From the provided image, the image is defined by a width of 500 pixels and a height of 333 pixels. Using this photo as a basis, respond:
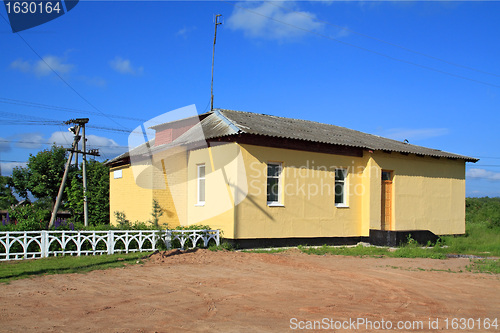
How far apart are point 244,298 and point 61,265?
19.5 feet

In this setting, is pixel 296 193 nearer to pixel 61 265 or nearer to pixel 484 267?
pixel 484 267

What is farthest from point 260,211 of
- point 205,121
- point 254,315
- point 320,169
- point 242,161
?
point 254,315

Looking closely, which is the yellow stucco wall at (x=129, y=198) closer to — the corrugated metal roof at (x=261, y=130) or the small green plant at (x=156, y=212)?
the small green plant at (x=156, y=212)

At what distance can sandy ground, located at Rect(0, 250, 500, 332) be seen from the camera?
599 cm

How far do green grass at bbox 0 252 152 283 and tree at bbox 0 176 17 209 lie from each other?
41456mm

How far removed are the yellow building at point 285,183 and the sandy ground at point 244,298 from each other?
11.8ft

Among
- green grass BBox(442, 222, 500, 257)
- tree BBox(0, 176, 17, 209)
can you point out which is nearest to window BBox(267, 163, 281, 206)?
green grass BBox(442, 222, 500, 257)

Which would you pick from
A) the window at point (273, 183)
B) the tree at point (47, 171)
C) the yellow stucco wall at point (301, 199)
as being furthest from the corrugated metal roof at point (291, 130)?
the tree at point (47, 171)

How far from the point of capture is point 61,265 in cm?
1133

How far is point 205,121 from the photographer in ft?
58.4

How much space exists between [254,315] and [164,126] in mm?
15394

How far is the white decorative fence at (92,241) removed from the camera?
12.5m

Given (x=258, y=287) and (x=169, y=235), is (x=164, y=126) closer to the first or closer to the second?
(x=169, y=235)

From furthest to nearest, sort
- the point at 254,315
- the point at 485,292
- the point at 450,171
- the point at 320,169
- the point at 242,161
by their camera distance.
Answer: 1. the point at 450,171
2. the point at 320,169
3. the point at 242,161
4. the point at 485,292
5. the point at 254,315
